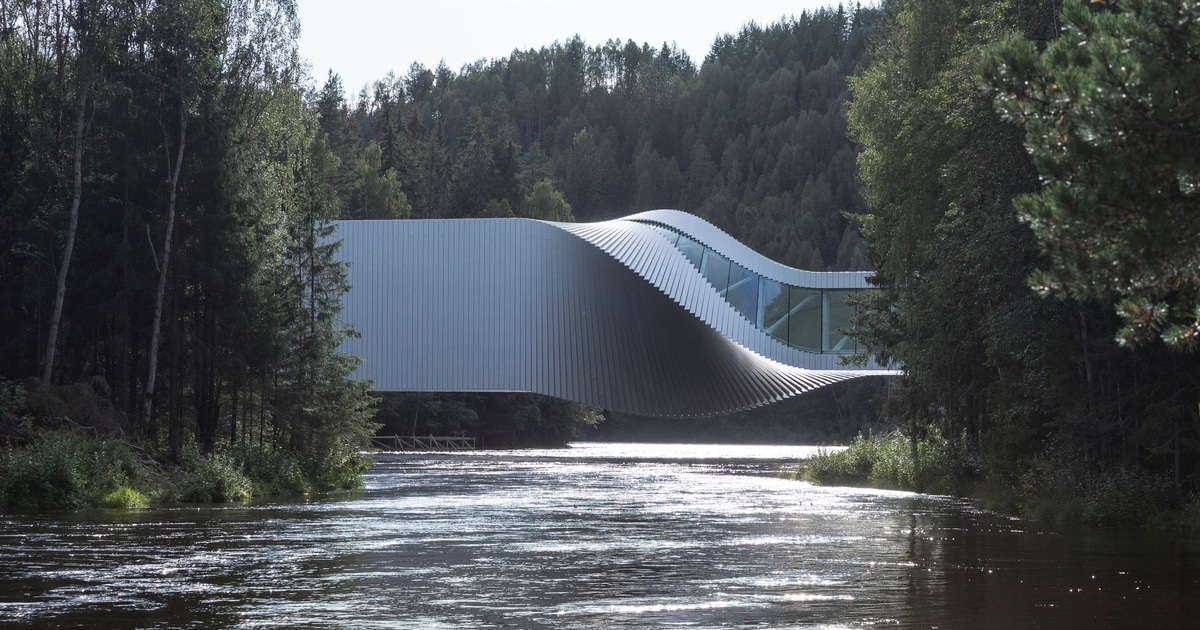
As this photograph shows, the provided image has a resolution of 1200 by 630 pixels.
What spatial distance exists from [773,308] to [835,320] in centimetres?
226

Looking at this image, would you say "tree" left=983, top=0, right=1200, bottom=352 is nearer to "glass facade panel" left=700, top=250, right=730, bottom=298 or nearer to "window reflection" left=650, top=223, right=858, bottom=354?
"glass facade panel" left=700, top=250, right=730, bottom=298

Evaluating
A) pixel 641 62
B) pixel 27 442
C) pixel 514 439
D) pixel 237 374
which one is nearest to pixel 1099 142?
pixel 27 442

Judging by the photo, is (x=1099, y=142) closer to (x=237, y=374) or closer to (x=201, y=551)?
(x=201, y=551)

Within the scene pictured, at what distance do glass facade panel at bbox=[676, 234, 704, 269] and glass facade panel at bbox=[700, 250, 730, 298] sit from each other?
22cm

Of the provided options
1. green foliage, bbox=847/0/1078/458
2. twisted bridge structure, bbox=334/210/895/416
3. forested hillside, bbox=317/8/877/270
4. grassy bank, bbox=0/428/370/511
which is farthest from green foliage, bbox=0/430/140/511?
forested hillside, bbox=317/8/877/270

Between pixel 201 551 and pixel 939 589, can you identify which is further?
pixel 201 551

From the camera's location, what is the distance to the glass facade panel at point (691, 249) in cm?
4409

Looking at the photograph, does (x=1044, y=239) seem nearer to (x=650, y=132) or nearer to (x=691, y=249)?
(x=691, y=249)

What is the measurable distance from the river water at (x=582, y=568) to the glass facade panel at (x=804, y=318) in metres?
24.2

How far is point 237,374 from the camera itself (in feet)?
87.6

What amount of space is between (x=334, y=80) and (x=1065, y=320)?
87098 mm

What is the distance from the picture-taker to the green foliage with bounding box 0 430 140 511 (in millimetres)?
19672

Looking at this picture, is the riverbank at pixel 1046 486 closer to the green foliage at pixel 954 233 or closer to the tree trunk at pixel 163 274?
A: the green foliage at pixel 954 233

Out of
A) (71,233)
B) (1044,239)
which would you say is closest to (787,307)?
(71,233)
